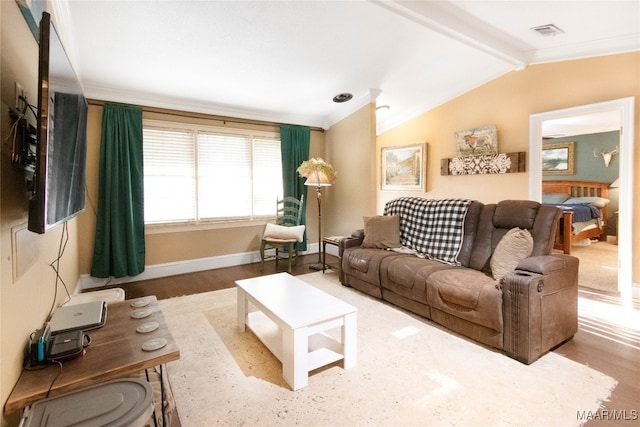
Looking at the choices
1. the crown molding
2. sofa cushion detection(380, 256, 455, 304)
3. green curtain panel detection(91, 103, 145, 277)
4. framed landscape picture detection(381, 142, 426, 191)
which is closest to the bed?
framed landscape picture detection(381, 142, 426, 191)

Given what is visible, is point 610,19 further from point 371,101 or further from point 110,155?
point 110,155

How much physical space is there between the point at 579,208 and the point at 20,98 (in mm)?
7266

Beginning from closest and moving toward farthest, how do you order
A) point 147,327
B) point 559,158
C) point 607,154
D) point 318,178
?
1. point 147,327
2. point 318,178
3. point 607,154
4. point 559,158

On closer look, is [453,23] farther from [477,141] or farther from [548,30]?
[477,141]

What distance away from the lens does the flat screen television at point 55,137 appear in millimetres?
1023

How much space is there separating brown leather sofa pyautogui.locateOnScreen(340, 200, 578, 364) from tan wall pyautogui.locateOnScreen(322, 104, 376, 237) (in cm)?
154

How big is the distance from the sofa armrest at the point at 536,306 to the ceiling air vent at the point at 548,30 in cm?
229

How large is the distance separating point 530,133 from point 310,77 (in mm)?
2770

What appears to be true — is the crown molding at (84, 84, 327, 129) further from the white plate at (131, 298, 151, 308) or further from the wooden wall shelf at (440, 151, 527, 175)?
the white plate at (131, 298, 151, 308)

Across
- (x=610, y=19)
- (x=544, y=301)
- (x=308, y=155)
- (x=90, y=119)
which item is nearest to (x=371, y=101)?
(x=308, y=155)

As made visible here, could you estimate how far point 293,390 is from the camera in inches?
73.0

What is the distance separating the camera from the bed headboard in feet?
21.2
